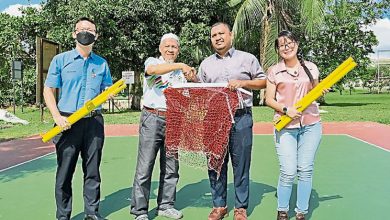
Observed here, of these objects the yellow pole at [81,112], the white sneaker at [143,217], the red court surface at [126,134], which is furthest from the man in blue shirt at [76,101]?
the red court surface at [126,134]

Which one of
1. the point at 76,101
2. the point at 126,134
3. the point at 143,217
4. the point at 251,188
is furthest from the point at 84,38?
the point at 126,134

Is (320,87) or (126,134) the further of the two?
(126,134)

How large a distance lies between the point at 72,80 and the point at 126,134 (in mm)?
8953

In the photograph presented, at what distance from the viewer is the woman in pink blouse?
391cm

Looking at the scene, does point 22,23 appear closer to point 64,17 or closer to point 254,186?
point 64,17

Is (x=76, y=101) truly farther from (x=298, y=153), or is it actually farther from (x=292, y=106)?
(x=298, y=153)

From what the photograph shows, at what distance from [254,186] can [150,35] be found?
59.2 feet

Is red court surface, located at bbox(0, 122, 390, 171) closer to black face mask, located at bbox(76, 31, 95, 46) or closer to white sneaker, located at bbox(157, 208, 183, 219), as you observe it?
white sneaker, located at bbox(157, 208, 183, 219)

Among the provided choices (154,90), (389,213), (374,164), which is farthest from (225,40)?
(374,164)

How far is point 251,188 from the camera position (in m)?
5.66

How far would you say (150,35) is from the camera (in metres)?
22.8

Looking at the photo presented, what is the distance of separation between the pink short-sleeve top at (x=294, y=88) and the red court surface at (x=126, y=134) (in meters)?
5.72

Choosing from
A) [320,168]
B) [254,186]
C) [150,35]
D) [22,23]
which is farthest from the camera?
[22,23]

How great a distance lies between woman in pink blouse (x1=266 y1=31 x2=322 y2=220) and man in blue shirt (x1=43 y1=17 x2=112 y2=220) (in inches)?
65.8
